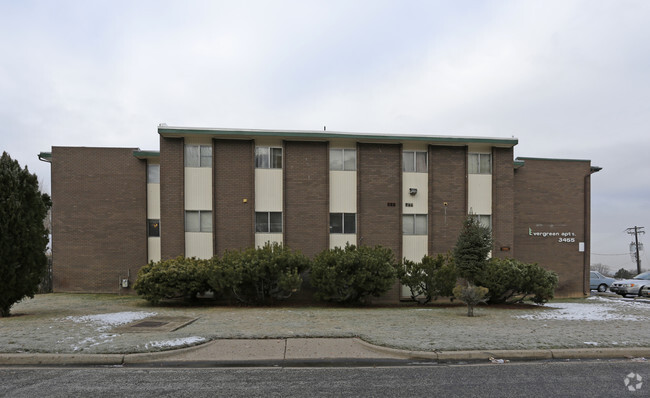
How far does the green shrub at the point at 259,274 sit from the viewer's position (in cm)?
1445

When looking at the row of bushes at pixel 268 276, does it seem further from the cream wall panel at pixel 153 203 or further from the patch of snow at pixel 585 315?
the patch of snow at pixel 585 315

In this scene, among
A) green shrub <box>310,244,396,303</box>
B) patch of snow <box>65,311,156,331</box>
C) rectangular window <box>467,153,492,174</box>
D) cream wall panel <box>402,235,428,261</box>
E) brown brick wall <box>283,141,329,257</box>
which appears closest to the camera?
patch of snow <box>65,311,156,331</box>

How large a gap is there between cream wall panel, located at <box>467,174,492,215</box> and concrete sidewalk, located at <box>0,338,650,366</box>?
11.1 metres

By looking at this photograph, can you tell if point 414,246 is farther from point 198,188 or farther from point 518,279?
point 198,188

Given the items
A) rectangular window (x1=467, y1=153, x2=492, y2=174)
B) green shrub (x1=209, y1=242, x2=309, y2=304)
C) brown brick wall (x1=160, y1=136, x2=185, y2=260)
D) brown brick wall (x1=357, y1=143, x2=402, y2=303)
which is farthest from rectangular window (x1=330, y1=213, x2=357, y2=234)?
brown brick wall (x1=160, y1=136, x2=185, y2=260)

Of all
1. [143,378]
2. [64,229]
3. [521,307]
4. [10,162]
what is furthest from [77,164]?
[521,307]

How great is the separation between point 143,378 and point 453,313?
9.85m

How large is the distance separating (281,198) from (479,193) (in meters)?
9.02

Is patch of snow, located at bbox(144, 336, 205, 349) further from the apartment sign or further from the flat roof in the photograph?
the apartment sign

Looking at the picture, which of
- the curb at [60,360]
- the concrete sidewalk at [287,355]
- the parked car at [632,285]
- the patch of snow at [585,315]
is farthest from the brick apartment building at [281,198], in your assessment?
the curb at [60,360]

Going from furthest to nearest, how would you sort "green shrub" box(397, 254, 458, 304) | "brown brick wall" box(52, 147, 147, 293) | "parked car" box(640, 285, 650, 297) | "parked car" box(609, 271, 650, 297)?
"parked car" box(609, 271, 650, 297), "parked car" box(640, 285, 650, 297), "brown brick wall" box(52, 147, 147, 293), "green shrub" box(397, 254, 458, 304)

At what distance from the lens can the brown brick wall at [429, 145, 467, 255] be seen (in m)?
18.1

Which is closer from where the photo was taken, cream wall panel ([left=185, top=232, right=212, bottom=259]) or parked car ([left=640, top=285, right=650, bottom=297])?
cream wall panel ([left=185, top=232, right=212, bottom=259])

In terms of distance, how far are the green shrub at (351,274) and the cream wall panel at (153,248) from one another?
8.15 meters
